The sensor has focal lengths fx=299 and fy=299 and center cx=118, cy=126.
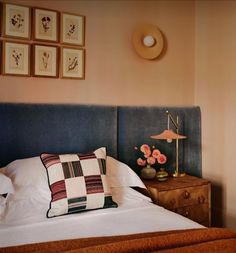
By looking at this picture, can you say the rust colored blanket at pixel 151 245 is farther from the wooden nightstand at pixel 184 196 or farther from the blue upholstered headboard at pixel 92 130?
the blue upholstered headboard at pixel 92 130

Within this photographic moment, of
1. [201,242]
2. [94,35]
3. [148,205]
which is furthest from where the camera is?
[94,35]

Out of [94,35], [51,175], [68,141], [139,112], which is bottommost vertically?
[51,175]

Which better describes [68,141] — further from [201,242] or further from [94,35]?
[201,242]

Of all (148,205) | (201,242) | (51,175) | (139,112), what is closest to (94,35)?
(139,112)

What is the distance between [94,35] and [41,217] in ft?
5.46

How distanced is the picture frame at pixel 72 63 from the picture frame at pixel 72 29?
7 cm

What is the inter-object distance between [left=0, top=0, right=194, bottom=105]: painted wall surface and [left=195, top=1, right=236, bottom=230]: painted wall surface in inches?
5.0

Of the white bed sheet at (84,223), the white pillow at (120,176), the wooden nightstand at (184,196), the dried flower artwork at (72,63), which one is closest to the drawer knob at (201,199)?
the wooden nightstand at (184,196)

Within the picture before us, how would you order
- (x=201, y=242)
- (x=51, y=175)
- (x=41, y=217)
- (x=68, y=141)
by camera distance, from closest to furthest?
1. (x=201, y=242)
2. (x=41, y=217)
3. (x=51, y=175)
4. (x=68, y=141)

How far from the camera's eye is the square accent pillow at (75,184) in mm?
1848

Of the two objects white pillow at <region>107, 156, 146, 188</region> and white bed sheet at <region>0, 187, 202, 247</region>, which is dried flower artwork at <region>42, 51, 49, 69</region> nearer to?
white pillow at <region>107, 156, 146, 188</region>

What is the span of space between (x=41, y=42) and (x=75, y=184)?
1272 millimetres

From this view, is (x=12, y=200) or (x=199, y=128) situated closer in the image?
(x=12, y=200)

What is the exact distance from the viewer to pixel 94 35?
2.71 metres
